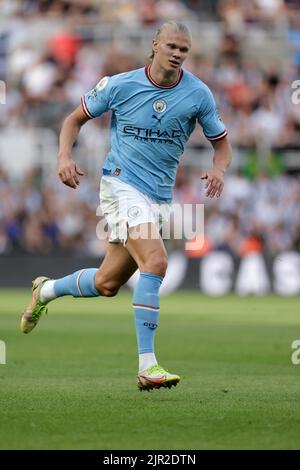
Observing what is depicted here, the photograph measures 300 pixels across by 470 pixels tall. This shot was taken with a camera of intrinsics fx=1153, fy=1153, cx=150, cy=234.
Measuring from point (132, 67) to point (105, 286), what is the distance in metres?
16.3

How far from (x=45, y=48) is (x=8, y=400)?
1914 centimetres

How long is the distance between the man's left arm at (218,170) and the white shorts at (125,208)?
44cm

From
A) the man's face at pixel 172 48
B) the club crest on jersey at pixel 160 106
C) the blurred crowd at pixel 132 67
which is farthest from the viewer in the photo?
the blurred crowd at pixel 132 67

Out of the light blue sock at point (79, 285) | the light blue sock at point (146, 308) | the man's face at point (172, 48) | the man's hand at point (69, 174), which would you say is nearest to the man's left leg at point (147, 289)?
the light blue sock at point (146, 308)

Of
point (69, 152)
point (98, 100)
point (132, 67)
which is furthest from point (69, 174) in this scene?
point (132, 67)

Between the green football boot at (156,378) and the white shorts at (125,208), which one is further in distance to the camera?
the white shorts at (125,208)

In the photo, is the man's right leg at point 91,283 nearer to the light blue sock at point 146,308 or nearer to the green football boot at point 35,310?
the green football boot at point 35,310

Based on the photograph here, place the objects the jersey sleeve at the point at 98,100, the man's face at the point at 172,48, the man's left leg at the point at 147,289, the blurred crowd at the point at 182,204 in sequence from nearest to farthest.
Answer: the man's left leg at the point at 147,289, the man's face at the point at 172,48, the jersey sleeve at the point at 98,100, the blurred crowd at the point at 182,204

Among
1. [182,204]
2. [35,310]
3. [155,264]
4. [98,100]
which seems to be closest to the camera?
[155,264]

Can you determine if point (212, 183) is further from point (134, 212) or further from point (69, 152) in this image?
point (69, 152)

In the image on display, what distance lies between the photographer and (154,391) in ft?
27.8

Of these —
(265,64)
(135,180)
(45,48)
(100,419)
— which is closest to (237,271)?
(265,64)

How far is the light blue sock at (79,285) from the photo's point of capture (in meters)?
9.20
